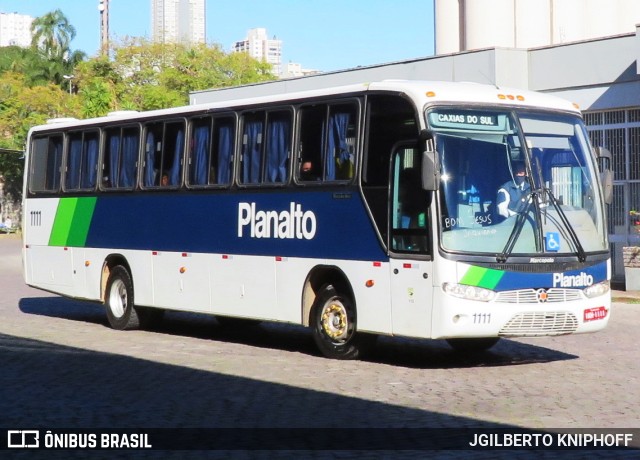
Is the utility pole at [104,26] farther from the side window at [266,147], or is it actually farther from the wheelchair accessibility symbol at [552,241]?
the wheelchair accessibility symbol at [552,241]

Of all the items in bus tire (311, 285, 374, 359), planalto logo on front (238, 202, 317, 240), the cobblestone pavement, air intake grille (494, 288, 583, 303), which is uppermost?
planalto logo on front (238, 202, 317, 240)

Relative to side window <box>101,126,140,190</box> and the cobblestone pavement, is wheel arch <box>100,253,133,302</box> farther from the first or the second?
side window <box>101,126,140,190</box>

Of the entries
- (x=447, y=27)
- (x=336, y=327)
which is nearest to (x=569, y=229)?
(x=336, y=327)

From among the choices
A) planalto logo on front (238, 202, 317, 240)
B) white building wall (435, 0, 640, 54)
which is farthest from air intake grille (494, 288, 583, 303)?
white building wall (435, 0, 640, 54)

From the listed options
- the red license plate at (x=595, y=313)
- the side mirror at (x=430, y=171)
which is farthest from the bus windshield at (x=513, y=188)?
the red license plate at (x=595, y=313)

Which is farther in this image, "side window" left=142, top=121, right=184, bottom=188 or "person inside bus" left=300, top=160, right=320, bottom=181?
"side window" left=142, top=121, right=184, bottom=188

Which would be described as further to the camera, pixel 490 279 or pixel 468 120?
pixel 468 120

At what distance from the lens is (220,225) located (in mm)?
18344

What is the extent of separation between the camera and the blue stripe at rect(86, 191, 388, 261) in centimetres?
1582

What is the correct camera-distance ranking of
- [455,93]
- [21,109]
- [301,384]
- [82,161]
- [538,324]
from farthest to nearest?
[21,109], [82,161], [455,93], [538,324], [301,384]

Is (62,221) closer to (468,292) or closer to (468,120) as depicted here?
(468,120)

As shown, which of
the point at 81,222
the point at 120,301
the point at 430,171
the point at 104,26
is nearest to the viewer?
the point at 430,171

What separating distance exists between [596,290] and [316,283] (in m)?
3.43

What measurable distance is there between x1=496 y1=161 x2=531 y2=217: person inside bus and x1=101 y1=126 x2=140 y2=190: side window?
7.45 meters
